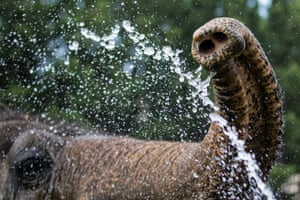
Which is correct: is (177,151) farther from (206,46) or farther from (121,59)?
(121,59)

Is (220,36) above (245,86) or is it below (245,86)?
above

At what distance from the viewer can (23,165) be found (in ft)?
8.18

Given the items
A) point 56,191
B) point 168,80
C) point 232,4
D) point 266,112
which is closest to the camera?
point 266,112

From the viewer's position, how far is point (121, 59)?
19.7 feet

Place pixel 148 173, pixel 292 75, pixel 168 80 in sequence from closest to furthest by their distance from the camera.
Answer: pixel 148 173 → pixel 168 80 → pixel 292 75

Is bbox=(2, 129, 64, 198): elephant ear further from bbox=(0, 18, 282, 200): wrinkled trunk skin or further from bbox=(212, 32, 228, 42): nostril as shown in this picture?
bbox=(212, 32, 228, 42): nostril

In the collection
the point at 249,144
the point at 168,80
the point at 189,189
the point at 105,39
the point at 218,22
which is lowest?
the point at 105,39

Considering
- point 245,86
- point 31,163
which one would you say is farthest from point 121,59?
point 245,86

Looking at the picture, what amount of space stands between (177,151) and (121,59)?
13.4 feet

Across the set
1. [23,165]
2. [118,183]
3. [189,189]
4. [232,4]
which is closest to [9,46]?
[232,4]

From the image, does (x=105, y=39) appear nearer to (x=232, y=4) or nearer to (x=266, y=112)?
(x=232, y=4)

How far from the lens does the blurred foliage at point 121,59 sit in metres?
5.28

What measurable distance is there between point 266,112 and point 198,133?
314 cm

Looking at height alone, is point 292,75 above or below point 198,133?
below
